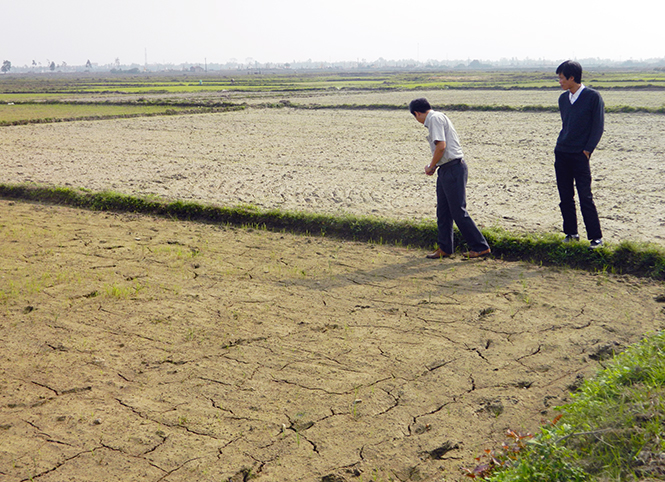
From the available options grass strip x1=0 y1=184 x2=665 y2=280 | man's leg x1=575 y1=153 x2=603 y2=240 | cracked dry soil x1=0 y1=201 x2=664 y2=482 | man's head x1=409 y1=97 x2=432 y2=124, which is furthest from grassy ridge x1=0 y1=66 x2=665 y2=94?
cracked dry soil x1=0 y1=201 x2=664 y2=482

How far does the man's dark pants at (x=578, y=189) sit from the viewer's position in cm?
608

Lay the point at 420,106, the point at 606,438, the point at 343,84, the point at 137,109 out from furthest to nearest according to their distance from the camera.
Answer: the point at 343,84
the point at 137,109
the point at 420,106
the point at 606,438

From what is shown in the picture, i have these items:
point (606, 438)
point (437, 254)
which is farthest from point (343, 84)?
point (606, 438)

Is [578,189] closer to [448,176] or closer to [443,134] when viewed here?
[448,176]

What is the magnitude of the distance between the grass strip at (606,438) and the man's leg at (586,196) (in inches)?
115

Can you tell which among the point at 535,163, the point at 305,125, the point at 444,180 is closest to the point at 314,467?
the point at 444,180

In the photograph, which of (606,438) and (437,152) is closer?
(606,438)

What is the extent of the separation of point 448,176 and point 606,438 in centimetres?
362

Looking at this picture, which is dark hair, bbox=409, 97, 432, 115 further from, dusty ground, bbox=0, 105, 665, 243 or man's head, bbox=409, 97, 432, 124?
dusty ground, bbox=0, 105, 665, 243

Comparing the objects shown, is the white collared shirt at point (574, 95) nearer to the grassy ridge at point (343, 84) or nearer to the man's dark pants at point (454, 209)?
the man's dark pants at point (454, 209)

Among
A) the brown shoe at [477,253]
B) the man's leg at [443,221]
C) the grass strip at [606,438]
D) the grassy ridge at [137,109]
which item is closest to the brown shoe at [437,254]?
the man's leg at [443,221]

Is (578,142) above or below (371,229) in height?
above

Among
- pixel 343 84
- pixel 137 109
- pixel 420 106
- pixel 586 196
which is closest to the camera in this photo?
pixel 420 106

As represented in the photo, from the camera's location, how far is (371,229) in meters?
7.27
